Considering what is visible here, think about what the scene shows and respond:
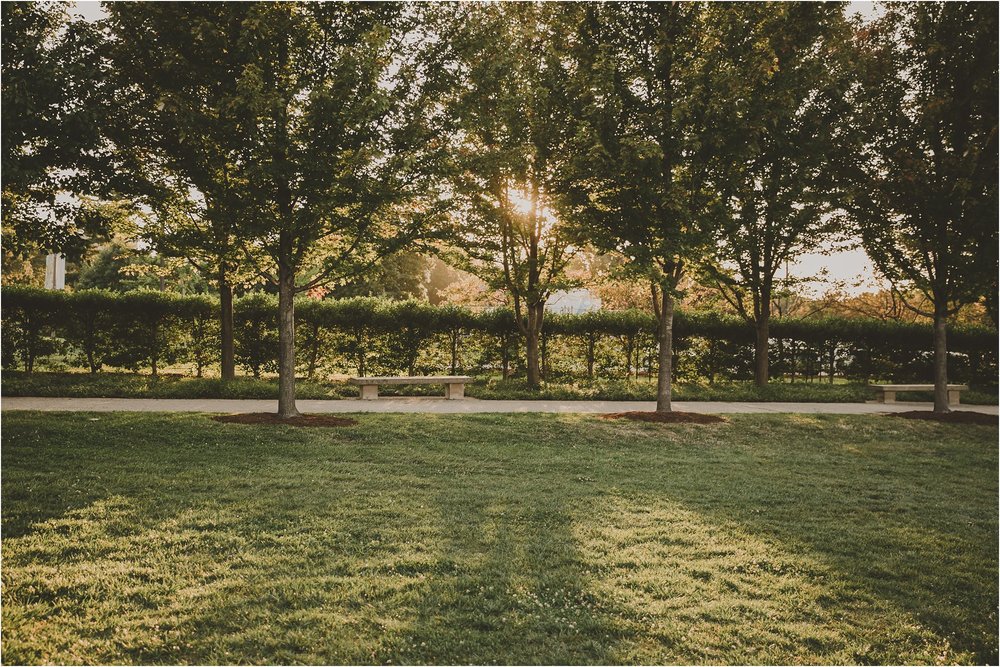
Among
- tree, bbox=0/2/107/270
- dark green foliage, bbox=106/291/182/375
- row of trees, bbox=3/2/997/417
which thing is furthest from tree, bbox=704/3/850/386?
dark green foliage, bbox=106/291/182/375

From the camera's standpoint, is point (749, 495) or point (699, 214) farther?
point (699, 214)

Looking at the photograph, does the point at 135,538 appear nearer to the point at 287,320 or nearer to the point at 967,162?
the point at 287,320

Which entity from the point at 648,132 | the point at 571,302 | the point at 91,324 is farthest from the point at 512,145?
the point at 571,302

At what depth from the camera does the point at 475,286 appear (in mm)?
18875

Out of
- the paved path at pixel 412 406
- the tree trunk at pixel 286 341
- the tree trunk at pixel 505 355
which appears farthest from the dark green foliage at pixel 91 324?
the tree trunk at pixel 505 355

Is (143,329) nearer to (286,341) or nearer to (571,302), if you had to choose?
(286,341)

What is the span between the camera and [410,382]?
1321 centimetres

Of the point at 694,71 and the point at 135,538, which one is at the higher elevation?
the point at 694,71

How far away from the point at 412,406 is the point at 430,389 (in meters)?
2.95

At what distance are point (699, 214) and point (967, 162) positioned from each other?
17.2 ft

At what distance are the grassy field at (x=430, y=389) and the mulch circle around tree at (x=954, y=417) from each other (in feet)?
8.21

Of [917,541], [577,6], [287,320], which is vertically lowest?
[917,541]

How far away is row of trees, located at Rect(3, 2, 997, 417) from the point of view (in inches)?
346

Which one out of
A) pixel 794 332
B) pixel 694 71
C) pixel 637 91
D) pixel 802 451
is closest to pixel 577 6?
pixel 637 91
